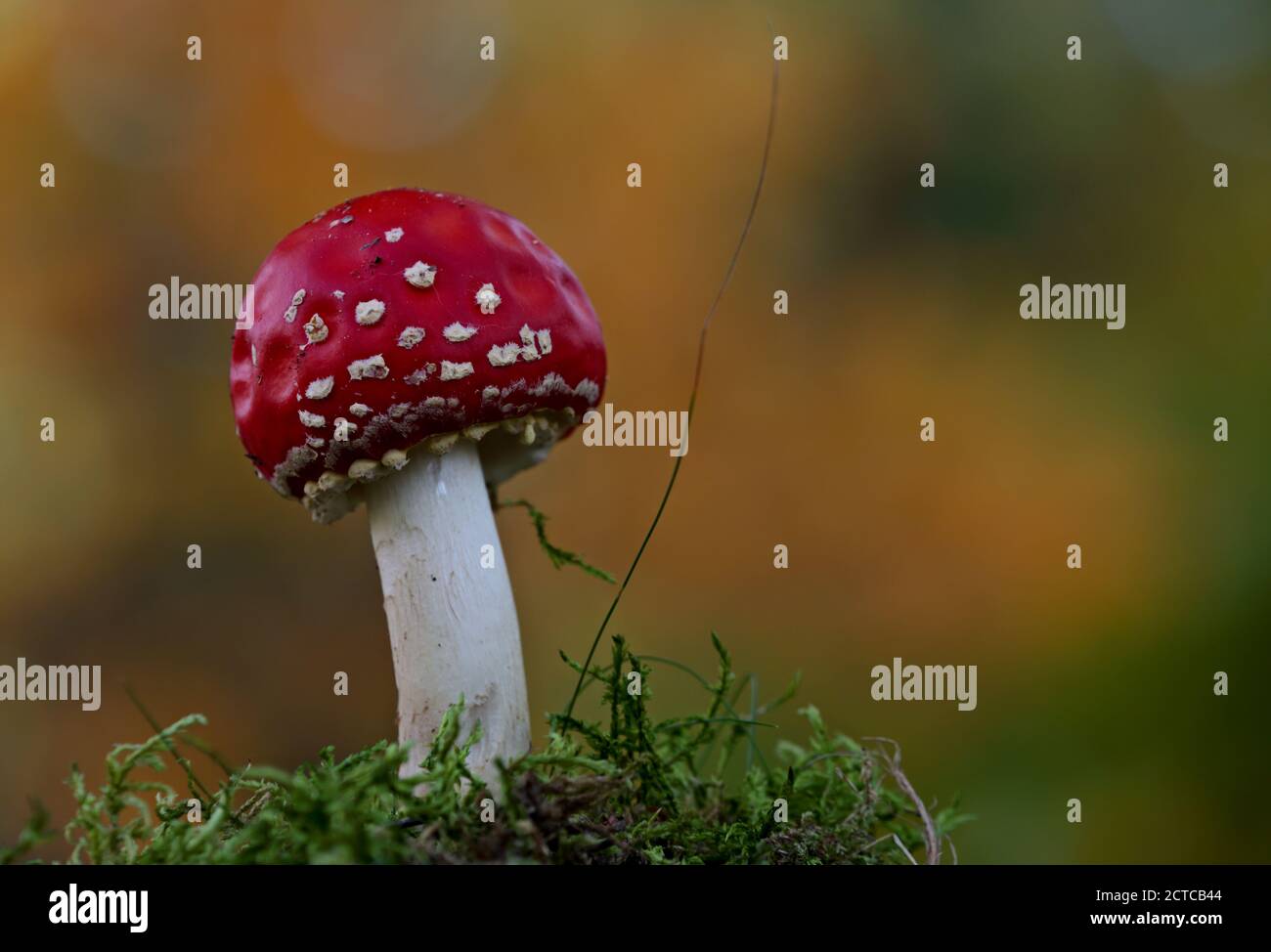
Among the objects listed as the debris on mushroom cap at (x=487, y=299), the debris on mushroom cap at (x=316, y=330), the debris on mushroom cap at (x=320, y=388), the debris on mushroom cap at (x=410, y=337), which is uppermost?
the debris on mushroom cap at (x=487, y=299)

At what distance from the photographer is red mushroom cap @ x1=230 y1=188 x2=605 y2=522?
1.78 metres

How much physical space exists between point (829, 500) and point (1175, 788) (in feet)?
7.74

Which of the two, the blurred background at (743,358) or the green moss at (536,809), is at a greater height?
the blurred background at (743,358)

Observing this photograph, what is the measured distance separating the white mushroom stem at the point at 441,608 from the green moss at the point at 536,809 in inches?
3.9

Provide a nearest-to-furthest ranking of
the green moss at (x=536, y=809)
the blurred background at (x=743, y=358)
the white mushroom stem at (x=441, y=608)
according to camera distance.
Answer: the green moss at (x=536, y=809) → the white mushroom stem at (x=441, y=608) → the blurred background at (x=743, y=358)

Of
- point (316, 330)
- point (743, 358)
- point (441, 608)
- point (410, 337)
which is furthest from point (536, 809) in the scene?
point (743, 358)

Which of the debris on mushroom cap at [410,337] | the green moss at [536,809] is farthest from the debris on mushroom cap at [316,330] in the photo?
the green moss at [536,809]

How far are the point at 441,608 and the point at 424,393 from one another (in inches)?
20.9

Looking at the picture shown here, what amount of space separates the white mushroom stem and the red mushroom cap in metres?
0.12

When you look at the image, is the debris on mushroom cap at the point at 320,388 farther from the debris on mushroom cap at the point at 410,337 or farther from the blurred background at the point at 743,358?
the blurred background at the point at 743,358

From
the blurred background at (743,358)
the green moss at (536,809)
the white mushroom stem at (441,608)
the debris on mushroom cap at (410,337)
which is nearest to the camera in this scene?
the green moss at (536,809)

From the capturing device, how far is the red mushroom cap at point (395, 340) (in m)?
1.78
